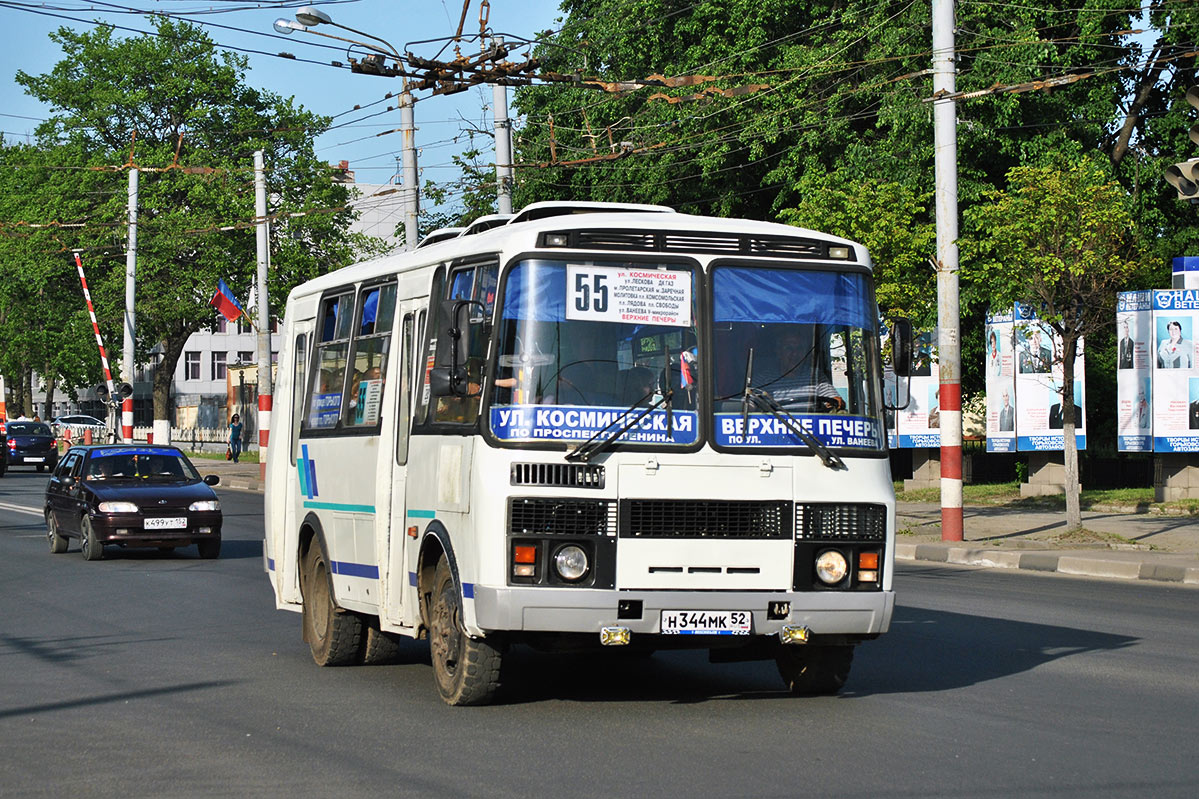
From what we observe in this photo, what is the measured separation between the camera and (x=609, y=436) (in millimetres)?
8945

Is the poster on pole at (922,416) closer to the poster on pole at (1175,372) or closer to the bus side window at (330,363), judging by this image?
the poster on pole at (1175,372)

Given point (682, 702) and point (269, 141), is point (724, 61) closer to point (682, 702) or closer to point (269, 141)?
point (682, 702)

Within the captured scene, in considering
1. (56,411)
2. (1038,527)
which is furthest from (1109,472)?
(56,411)

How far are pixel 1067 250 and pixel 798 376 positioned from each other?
14.9 meters

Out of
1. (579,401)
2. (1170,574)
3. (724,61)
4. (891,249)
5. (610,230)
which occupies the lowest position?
(1170,574)

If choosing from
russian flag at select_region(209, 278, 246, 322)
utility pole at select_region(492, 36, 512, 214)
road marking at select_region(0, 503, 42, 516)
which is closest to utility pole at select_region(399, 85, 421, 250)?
utility pole at select_region(492, 36, 512, 214)

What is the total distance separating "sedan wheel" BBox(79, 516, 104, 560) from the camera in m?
21.9

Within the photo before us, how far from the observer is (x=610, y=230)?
9.33 meters

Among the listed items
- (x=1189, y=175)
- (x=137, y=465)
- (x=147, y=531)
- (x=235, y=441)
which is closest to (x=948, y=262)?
(x=1189, y=175)

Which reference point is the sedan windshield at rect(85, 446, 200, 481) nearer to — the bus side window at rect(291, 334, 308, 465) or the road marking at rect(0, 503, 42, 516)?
the bus side window at rect(291, 334, 308, 465)

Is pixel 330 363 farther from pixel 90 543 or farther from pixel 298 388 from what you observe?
pixel 90 543

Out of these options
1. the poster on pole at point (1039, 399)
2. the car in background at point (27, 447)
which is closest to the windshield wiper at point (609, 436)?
the poster on pole at point (1039, 399)

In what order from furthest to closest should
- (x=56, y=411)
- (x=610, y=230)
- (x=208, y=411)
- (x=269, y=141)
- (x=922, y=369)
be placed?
(x=56, y=411)
(x=208, y=411)
(x=269, y=141)
(x=922, y=369)
(x=610, y=230)

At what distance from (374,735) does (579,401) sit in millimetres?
2055
